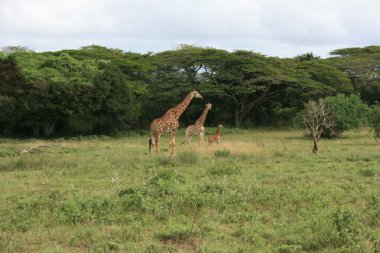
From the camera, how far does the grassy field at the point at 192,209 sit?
21.2 feet

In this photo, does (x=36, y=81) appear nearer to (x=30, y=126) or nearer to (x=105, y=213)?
(x=30, y=126)

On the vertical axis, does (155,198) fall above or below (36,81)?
below

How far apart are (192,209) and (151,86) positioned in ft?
85.3

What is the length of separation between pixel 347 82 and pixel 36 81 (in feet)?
69.8

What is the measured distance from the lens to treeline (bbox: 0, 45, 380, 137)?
25.7 meters

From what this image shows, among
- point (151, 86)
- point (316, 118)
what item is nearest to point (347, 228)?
point (316, 118)

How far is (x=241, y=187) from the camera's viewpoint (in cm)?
995

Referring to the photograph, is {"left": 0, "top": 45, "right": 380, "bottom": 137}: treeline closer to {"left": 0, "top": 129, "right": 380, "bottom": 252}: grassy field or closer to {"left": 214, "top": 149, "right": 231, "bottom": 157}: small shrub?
{"left": 214, "top": 149, "right": 231, "bottom": 157}: small shrub

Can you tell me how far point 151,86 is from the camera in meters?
33.9

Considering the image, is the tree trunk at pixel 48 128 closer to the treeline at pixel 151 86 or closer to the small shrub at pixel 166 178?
the treeline at pixel 151 86

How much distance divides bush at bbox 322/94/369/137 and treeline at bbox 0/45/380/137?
6007 millimetres

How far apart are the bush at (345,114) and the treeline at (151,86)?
19.7ft

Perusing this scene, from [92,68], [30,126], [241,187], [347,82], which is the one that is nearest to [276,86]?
[347,82]

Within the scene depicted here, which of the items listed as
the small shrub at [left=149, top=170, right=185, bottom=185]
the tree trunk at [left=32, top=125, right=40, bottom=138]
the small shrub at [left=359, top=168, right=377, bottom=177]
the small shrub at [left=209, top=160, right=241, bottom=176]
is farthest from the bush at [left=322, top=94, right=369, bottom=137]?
the small shrub at [left=149, top=170, right=185, bottom=185]
